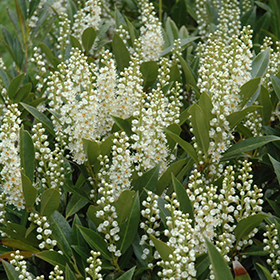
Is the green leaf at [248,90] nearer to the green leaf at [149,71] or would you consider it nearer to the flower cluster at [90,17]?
the green leaf at [149,71]

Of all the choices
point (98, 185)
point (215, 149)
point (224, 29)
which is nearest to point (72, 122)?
point (98, 185)

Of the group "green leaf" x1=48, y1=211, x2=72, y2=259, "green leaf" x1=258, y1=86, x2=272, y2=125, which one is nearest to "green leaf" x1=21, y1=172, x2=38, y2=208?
"green leaf" x1=48, y1=211, x2=72, y2=259

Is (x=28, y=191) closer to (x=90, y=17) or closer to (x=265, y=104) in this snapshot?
(x=265, y=104)

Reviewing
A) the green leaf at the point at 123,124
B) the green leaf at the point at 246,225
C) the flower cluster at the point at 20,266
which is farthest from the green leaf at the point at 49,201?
the green leaf at the point at 246,225

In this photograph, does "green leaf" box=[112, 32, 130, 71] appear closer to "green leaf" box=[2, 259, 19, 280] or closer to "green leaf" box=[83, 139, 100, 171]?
"green leaf" box=[83, 139, 100, 171]

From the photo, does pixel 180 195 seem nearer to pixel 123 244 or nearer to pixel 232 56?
pixel 123 244

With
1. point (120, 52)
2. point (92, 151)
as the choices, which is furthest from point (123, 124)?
point (120, 52)

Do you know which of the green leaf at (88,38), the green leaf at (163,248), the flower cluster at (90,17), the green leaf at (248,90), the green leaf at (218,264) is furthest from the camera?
the flower cluster at (90,17)
